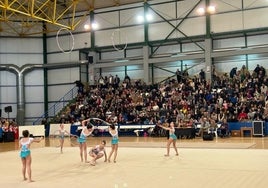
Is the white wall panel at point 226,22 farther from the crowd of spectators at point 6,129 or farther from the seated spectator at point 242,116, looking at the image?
the crowd of spectators at point 6,129

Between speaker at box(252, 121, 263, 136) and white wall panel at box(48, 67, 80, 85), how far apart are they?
2079cm

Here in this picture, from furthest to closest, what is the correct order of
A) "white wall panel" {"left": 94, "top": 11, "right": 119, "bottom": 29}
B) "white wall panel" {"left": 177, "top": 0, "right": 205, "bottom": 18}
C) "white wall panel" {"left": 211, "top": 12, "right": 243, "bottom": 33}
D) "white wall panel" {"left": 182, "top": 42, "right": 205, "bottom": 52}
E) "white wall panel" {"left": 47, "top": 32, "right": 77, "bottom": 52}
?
"white wall panel" {"left": 47, "top": 32, "right": 77, "bottom": 52} < "white wall panel" {"left": 94, "top": 11, "right": 119, "bottom": 29} < "white wall panel" {"left": 182, "top": 42, "right": 205, "bottom": 52} < "white wall panel" {"left": 177, "top": 0, "right": 205, "bottom": 18} < "white wall panel" {"left": 211, "top": 12, "right": 243, "bottom": 33}

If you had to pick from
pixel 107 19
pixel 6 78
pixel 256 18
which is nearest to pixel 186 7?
pixel 256 18

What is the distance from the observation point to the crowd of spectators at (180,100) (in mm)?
30766

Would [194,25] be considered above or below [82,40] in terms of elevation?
above

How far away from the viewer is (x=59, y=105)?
4409cm

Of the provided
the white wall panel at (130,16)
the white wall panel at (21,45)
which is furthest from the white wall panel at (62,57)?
the white wall panel at (130,16)

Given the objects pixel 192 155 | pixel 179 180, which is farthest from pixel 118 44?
pixel 179 180

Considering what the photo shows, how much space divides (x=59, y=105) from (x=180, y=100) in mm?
15927

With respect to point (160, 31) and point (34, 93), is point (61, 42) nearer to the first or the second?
point (34, 93)

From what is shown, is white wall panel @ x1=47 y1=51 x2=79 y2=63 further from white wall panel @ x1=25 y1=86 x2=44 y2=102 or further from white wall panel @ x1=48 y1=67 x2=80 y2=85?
white wall panel @ x1=25 y1=86 x2=44 y2=102

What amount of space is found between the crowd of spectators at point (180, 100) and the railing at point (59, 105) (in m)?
2.51

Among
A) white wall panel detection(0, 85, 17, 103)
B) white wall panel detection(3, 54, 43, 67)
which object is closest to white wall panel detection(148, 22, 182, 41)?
white wall panel detection(3, 54, 43, 67)

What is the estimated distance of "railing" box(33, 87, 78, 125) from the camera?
1702 inches
